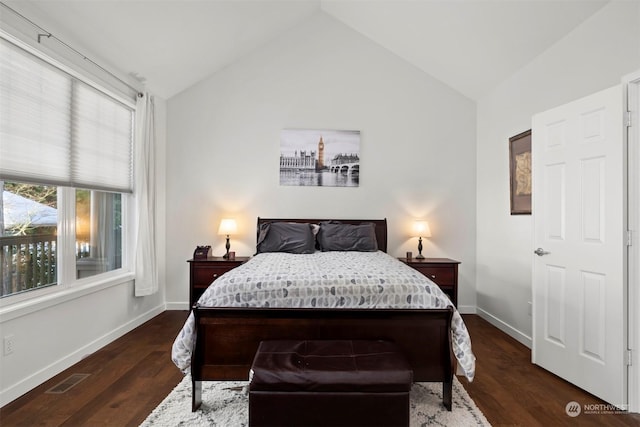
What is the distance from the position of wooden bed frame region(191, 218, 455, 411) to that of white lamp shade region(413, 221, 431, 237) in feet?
6.33

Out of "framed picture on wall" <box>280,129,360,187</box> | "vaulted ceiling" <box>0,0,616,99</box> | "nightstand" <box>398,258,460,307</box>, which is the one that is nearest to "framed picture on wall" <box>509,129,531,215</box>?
"vaulted ceiling" <box>0,0,616,99</box>

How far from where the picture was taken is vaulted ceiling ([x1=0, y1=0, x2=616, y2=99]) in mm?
2510

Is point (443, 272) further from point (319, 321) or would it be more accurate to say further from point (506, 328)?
point (319, 321)

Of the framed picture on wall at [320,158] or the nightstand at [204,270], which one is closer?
the nightstand at [204,270]

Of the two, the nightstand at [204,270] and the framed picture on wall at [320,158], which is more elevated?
the framed picture on wall at [320,158]

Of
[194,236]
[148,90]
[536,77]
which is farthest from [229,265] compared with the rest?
[536,77]

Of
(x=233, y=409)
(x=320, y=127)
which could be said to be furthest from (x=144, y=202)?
(x=233, y=409)

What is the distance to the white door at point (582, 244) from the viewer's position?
6.77 feet

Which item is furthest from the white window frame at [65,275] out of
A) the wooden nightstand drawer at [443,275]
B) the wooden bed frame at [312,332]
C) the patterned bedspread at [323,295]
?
the wooden nightstand drawer at [443,275]

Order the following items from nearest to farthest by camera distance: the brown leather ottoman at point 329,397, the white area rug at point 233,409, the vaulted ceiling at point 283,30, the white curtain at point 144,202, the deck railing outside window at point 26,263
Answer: the brown leather ottoman at point 329,397, the white area rug at point 233,409, the deck railing outside window at point 26,263, the vaulted ceiling at point 283,30, the white curtain at point 144,202

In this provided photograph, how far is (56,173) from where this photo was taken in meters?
2.48

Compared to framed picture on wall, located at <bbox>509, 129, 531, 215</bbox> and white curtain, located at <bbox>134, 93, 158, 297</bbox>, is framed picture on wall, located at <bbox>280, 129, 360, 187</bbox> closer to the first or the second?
white curtain, located at <bbox>134, 93, 158, 297</bbox>

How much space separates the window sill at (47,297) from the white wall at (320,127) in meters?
1.11

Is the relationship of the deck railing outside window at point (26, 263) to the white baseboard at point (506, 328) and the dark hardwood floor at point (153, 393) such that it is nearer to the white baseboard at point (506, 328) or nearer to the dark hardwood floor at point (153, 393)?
the dark hardwood floor at point (153, 393)
